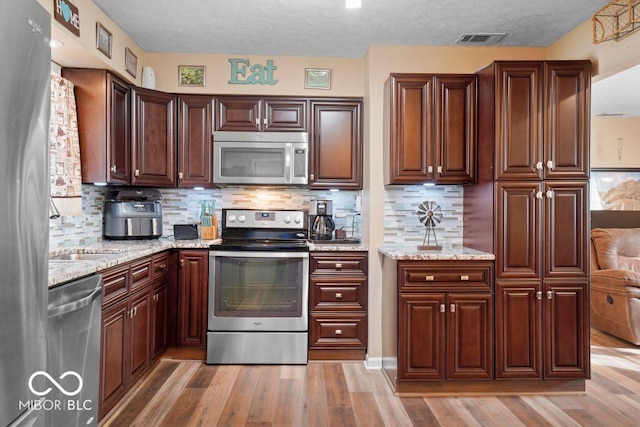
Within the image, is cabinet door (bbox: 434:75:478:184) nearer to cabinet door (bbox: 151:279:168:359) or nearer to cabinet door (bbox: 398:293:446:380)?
cabinet door (bbox: 398:293:446:380)

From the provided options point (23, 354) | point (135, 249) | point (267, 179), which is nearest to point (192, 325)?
point (135, 249)

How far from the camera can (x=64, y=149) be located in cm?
269

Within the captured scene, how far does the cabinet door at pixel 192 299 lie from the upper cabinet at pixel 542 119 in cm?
230

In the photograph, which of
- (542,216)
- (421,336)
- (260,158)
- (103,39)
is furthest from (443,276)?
(103,39)

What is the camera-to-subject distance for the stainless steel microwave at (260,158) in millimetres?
3404

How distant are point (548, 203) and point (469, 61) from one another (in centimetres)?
139

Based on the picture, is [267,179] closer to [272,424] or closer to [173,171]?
[173,171]

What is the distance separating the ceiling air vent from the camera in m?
3.16

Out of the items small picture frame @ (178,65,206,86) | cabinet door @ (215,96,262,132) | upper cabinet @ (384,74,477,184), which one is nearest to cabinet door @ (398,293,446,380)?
upper cabinet @ (384,74,477,184)

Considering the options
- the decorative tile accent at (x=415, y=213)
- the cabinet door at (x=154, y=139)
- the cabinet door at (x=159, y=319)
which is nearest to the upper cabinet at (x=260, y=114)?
the cabinet door at (x=154, y=139)

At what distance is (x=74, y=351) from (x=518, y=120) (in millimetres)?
2809

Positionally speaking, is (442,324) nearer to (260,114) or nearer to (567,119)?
(567,119)

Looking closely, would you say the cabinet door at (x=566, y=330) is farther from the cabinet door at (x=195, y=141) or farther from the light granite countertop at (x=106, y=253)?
the cabinet door at (x=195, y=141)

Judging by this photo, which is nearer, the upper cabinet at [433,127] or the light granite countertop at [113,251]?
the light granite countertop at [113,251]
